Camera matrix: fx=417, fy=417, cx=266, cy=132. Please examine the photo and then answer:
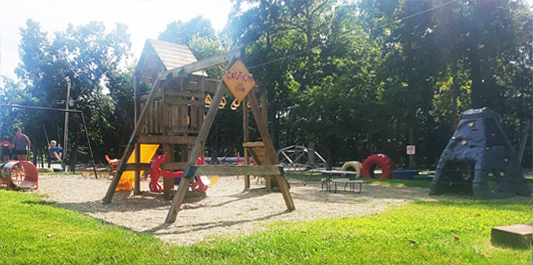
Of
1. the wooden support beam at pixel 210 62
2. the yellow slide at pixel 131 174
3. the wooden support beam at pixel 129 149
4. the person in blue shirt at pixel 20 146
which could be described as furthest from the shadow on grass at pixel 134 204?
the person in blue shirt at pixel 20 146

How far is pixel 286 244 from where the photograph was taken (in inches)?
186

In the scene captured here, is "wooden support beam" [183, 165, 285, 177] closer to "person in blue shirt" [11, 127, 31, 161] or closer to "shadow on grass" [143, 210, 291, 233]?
"shadow on grass" [143, 210, 291, 233]

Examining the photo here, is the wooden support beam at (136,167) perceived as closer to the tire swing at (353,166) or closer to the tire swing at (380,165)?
the tire swing at (353,166)

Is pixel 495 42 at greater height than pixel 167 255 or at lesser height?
greater

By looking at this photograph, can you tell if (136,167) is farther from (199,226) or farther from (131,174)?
(199,226)

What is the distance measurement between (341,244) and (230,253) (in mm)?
1269

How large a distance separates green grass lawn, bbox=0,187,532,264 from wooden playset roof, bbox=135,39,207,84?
18.0 ft

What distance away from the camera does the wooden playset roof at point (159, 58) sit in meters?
10.9

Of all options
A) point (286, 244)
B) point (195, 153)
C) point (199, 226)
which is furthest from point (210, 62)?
point (286, 244)

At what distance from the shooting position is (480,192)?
34.0ft

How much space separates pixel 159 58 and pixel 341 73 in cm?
1876

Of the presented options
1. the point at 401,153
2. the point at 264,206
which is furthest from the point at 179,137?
the point at 401,153

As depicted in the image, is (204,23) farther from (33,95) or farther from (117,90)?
(33,95)

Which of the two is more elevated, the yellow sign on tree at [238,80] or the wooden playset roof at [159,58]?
the wooden playset roof at [159,58]
